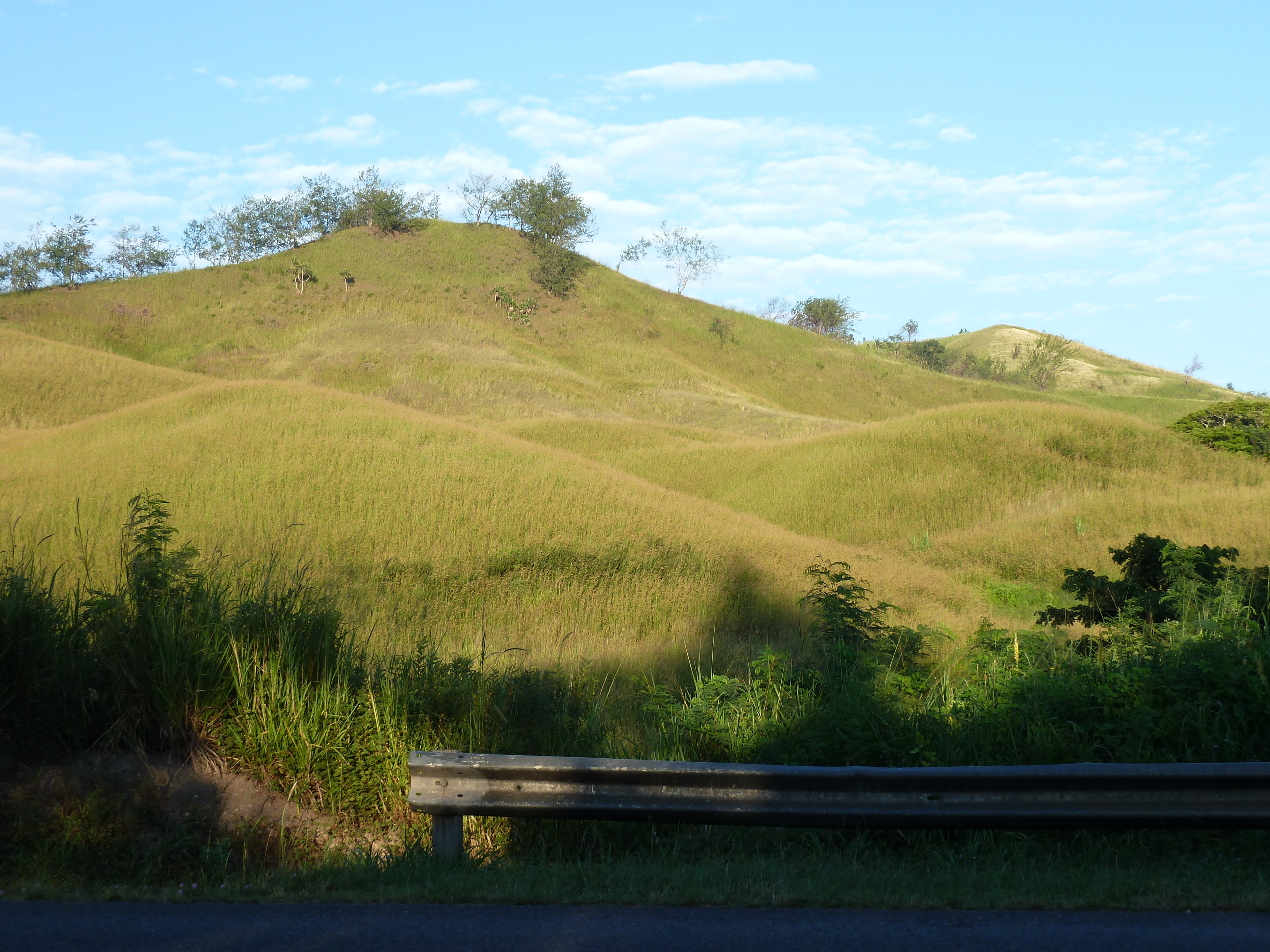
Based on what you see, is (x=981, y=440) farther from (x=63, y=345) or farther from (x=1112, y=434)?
(x=63, y=345)

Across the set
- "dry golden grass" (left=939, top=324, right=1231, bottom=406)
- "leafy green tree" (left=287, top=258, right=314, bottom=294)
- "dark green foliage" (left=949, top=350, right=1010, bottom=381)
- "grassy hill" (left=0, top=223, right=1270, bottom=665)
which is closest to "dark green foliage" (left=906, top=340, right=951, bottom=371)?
"dark green foliage" (left=949, top=350, right=1010, bottom=381)

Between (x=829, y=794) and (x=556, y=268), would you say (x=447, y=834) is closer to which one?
(x=829, y=794)

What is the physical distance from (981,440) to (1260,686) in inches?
1200

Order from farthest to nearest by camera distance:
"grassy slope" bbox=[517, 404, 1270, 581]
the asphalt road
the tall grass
→ "grassy slope" bbox=[517, 404, 1270, 581]
the tall grass
the asphalt road

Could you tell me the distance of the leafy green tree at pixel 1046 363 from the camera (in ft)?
400

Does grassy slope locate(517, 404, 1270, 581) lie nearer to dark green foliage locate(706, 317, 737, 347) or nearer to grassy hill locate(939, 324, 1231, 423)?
grassy hill locate(939, 324, 1231, 423)

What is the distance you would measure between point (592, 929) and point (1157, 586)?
32.4ft

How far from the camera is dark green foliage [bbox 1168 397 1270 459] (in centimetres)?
3644

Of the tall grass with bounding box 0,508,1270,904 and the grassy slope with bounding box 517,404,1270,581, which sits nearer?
the tall grass with bounding box 0,508,1270,904

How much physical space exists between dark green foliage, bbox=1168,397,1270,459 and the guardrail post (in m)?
39.7

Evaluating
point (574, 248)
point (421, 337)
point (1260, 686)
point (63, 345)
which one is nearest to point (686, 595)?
point (1260, 686)

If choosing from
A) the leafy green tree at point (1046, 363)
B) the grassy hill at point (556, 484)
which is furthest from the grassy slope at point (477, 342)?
the leafy green tree at point (1046, 363)

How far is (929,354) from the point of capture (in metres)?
139

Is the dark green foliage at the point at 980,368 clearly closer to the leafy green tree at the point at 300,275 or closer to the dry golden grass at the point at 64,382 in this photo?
the leafy green tree at the point at 300,275
